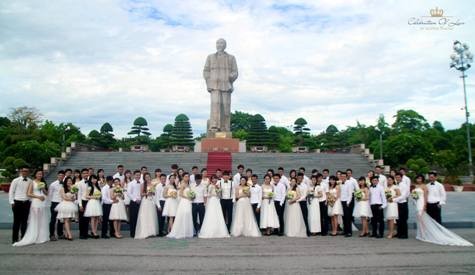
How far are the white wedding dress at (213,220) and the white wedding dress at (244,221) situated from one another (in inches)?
12.9

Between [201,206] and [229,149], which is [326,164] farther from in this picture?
[201,206]

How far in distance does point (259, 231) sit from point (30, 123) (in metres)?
50.7

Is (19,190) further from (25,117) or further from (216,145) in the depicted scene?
(25,117)

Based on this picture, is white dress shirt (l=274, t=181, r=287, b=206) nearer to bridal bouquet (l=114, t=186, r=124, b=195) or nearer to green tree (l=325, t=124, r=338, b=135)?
bridal bouquet (l=114, t=186, r=124, b=195)

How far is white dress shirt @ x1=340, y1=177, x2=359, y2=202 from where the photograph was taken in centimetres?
1137

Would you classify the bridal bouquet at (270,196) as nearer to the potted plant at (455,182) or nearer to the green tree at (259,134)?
the potted plant at (455,182)

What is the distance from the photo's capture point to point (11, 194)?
980 cm

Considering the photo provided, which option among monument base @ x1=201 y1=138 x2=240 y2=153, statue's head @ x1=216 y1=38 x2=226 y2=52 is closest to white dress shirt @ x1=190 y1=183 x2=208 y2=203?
monument base @ x1=201 y1=138 x2=240 y2=153

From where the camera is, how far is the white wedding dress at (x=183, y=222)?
1080cm

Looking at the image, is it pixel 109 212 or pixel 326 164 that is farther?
pixel 326 164

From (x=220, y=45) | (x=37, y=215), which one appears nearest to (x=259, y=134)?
(x=220, y=45)

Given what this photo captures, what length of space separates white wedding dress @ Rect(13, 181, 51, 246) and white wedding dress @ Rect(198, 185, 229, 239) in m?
3.65

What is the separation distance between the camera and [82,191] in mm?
10695

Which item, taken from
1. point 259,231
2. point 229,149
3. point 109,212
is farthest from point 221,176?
point 229,149
